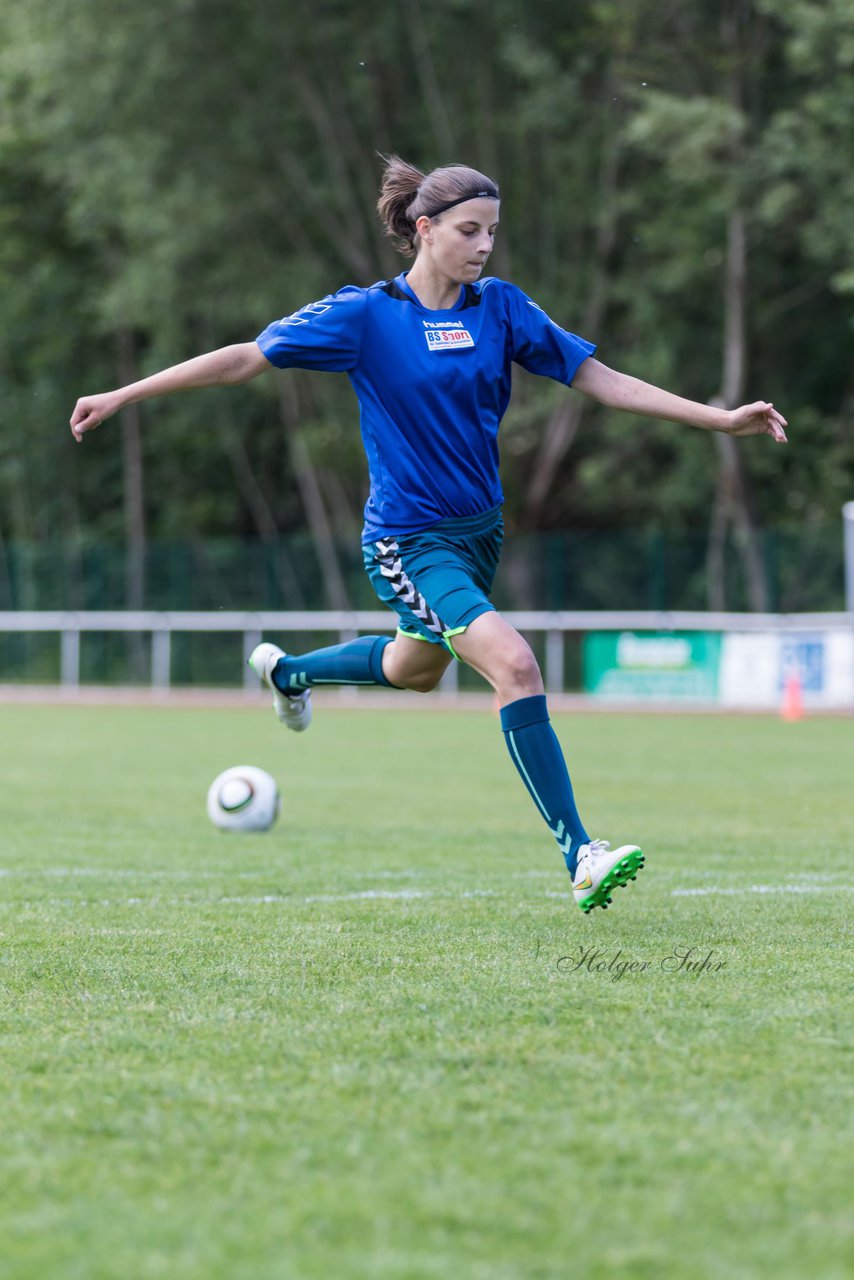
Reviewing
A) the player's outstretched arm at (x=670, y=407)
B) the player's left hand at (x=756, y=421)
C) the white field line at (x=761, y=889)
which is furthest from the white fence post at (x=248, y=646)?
the player's left hand at (x=756, y=421)

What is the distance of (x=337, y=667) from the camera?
260 inches

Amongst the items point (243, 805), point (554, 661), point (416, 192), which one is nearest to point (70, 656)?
point (554, 661)

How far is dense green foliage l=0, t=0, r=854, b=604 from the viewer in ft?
90.6

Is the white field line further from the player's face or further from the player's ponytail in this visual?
the player's ponytail

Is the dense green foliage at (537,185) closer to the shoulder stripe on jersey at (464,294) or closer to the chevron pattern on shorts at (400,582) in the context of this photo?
the shoulder stripe on jersey at (464,294)

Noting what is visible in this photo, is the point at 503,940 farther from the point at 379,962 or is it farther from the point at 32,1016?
the point at 32,1016

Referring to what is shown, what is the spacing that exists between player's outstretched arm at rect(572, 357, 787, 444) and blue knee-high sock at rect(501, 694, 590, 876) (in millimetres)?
1007

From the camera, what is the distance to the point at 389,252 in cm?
3138

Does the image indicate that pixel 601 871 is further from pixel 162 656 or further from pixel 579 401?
pixel 162 656

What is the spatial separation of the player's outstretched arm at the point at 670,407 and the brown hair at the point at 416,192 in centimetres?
69

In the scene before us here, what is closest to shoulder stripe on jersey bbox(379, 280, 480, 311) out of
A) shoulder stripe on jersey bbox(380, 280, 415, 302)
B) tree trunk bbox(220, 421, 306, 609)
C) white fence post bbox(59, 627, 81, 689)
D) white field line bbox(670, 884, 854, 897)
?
shoulder stripe on jersey bbox(380, 280, 415, 302)

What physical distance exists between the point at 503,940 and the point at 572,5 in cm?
2745

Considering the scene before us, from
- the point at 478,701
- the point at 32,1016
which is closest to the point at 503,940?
the point at 32,1016

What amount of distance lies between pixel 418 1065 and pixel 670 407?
9.18 ft
